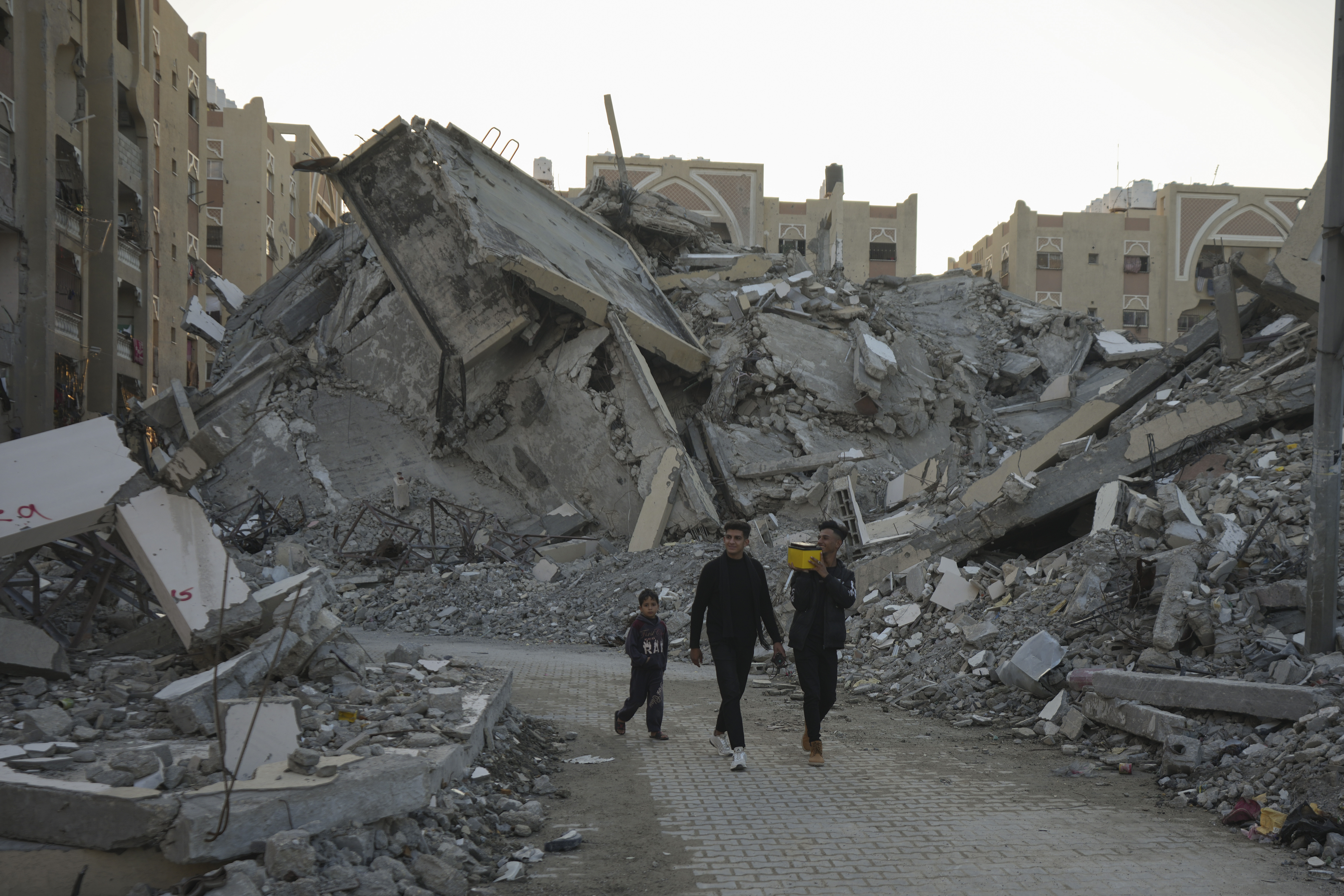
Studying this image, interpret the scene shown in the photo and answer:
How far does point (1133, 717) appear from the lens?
5555 mm

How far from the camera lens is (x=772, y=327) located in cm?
1823

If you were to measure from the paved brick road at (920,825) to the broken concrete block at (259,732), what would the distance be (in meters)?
1.60

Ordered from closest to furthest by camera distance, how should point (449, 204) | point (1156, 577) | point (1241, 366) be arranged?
point (1156, 577) < point (1241, 366) < point (449, 204)

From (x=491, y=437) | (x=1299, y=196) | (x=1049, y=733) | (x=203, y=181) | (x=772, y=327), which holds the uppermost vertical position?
(x=1299, y=196)

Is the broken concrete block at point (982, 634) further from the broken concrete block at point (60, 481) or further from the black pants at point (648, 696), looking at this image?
the broken concrete block at point (60, 481)

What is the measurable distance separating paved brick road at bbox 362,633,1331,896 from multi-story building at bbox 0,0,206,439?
15.9 m

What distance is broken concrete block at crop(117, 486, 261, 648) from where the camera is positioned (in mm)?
5250

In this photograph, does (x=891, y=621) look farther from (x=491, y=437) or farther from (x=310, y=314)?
(x=310, y=314)

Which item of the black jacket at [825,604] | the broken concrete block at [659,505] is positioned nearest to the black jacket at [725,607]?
the black jacket at [825,604]

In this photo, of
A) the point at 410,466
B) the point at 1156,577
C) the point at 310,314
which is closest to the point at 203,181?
the point at 310,314

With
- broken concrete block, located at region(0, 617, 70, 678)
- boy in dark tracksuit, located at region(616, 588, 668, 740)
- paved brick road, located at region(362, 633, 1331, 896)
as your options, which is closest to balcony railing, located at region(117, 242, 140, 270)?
broken concrete block, located at region(0, 617, 70, 678)

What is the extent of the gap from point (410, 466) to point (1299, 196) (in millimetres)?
42004

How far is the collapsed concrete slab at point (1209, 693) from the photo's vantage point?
488 cm

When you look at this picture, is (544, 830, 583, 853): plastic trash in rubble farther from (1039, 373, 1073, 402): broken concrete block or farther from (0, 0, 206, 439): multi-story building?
(1039, 373, 1073, 402): broken concrete block
